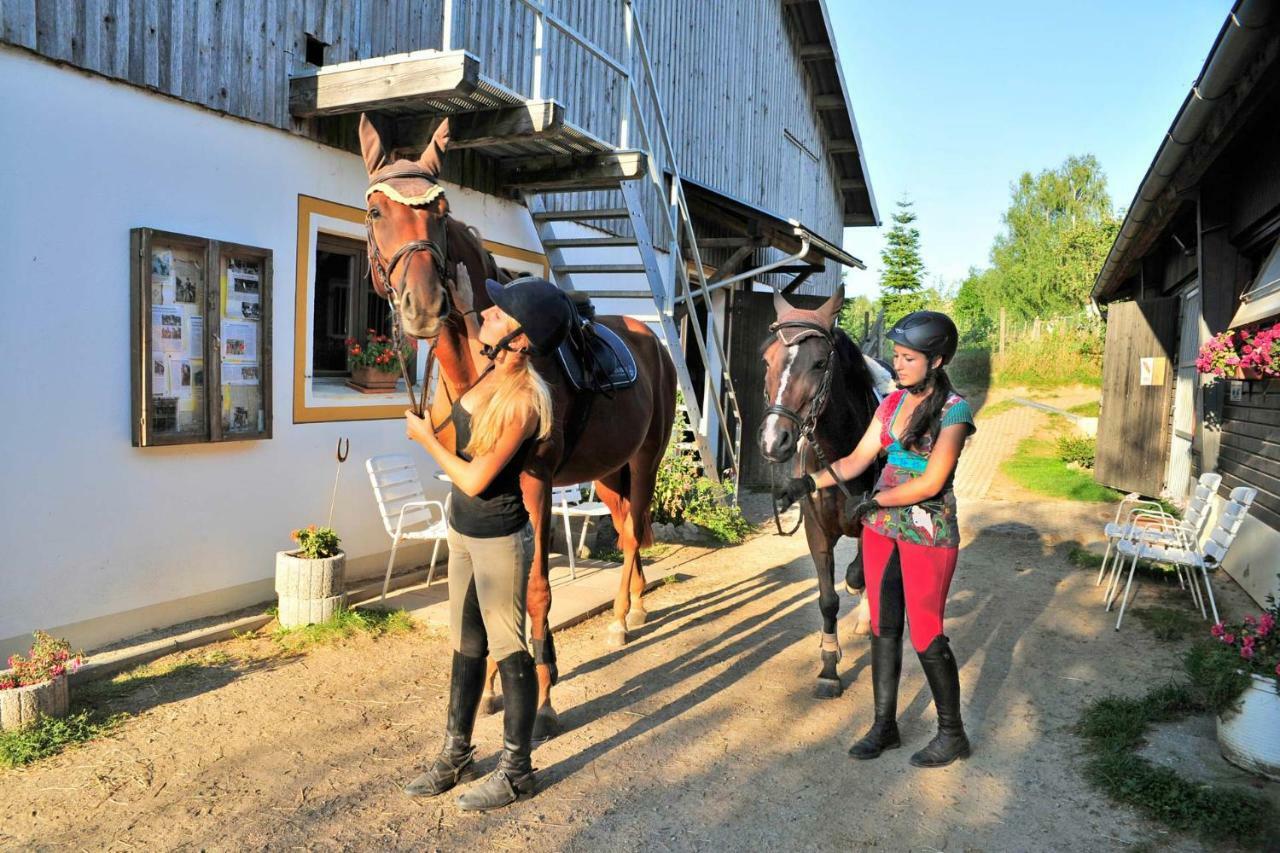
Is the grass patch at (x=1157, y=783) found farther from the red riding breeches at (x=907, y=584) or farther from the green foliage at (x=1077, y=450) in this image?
the green foliage at (x=1077, y=450)

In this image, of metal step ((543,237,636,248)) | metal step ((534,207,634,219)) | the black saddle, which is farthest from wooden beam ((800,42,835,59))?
the black saddle

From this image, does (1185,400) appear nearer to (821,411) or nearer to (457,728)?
(821,411)

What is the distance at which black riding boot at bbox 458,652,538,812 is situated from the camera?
3082 millimetres

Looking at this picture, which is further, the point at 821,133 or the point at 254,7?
the point at 821,133

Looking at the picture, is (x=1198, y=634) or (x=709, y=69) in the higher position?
(x=709, y=69)

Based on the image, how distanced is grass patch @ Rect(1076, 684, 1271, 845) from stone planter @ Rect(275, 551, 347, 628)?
4.24m

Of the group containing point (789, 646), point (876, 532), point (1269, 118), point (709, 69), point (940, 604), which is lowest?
point (789, 646)

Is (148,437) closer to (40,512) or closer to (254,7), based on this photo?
(40,512)

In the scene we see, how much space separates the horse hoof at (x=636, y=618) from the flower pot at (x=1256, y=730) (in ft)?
10.8

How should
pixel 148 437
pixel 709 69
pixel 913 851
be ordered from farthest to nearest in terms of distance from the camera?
1. pixel 709 69
2. pixel 148 437
3. pixel 913 851

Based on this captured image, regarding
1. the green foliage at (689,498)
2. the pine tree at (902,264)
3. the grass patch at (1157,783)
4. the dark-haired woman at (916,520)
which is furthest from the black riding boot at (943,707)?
the pine tree at (902,264)

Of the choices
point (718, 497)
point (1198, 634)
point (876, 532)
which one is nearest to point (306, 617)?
point (876, 532)

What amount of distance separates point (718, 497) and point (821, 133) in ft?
39.7

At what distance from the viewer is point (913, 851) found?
300 cm
